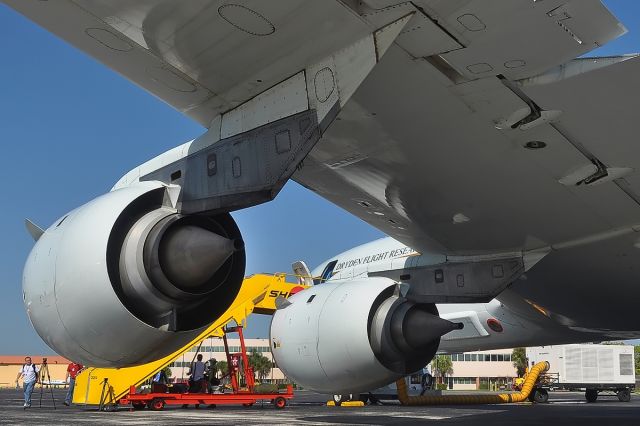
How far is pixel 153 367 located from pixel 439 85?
51.4 ft

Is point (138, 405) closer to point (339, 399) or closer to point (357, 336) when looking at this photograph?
point (339, 399)

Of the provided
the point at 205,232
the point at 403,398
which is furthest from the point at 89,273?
the point at 403,398

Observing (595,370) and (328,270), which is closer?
(328,270)

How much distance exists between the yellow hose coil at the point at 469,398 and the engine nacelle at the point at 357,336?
37.7ft

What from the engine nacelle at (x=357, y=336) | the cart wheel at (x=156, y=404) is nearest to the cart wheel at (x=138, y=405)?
the cart wheel at (x=156, y=404)

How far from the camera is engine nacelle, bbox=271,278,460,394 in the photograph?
30.9 feet

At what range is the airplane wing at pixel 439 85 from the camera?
180 inches

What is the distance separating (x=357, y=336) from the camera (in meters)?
9.39

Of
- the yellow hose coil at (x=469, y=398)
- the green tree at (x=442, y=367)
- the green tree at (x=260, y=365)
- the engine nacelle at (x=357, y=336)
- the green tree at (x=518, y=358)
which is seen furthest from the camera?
the green tree at (x=442, y=367)

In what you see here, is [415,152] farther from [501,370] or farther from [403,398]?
[501,370]

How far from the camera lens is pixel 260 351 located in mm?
108000

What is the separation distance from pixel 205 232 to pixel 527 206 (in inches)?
147

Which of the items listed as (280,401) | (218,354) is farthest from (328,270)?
(218,354)

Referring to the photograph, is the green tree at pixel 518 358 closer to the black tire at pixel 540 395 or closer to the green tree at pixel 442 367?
the green tree at pixel 442 367
